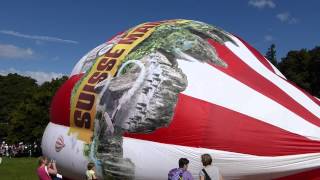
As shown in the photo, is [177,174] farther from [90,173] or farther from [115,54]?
[115,54]

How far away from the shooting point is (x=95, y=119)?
962cm

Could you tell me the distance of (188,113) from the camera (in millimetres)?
8773

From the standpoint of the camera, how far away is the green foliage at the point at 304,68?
133 feet

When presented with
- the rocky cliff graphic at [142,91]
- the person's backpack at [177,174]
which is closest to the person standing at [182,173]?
the person's backpack at [177,174]

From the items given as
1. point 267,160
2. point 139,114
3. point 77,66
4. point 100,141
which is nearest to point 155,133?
point 139,114

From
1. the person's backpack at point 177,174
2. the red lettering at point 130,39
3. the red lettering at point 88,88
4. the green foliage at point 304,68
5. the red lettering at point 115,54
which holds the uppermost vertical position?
the green foliage at point 304,68

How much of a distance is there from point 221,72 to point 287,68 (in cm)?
3578

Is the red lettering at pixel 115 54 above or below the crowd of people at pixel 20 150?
below

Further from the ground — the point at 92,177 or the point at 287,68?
the point at 287,68

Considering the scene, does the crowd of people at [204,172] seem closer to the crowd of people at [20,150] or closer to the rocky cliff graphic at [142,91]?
the rocky cliff graphic at [142,91]

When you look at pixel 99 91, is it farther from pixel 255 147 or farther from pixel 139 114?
pixel 255 147

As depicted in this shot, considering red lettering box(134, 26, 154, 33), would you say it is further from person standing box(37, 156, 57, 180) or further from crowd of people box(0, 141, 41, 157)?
crowd of people box(0, 141, 41, 157)

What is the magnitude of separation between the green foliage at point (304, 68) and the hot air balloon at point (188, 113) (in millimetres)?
31451

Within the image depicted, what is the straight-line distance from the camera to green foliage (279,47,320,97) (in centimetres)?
4041
